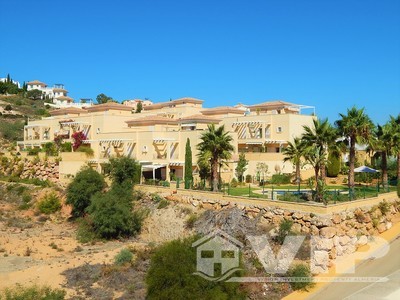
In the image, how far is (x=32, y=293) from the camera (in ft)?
74.0

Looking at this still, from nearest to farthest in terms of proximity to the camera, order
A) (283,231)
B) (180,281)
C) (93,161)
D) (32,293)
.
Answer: (180,281), (32,293), (283,231), (93,161)

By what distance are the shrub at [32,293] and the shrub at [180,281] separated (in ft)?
19.9

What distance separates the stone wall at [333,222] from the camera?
26672 mm

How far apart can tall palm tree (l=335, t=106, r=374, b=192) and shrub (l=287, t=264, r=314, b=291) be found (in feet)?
35.3

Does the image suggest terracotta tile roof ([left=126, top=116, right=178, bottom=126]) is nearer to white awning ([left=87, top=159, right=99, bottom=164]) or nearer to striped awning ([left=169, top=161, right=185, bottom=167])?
white awning ([left=87, top=159, right=99, bottom=164])

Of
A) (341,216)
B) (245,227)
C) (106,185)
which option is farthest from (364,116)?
(106,185)

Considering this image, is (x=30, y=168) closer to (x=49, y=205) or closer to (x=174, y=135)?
(x=49, y=205)

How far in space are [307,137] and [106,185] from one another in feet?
69.3

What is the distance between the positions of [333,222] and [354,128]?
892 centimetres

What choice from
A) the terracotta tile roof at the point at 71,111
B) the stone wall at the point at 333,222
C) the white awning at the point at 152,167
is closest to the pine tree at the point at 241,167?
the white awning at the point at 152,167

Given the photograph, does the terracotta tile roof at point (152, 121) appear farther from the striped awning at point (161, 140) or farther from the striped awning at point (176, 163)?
the striped awning at point (176, 163)

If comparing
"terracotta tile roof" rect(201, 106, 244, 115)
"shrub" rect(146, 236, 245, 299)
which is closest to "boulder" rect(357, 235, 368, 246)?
"shrub" rect(146, 236, 245, 299)

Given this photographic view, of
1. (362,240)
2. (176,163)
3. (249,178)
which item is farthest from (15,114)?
(362,240)

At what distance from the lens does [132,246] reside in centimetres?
3253
